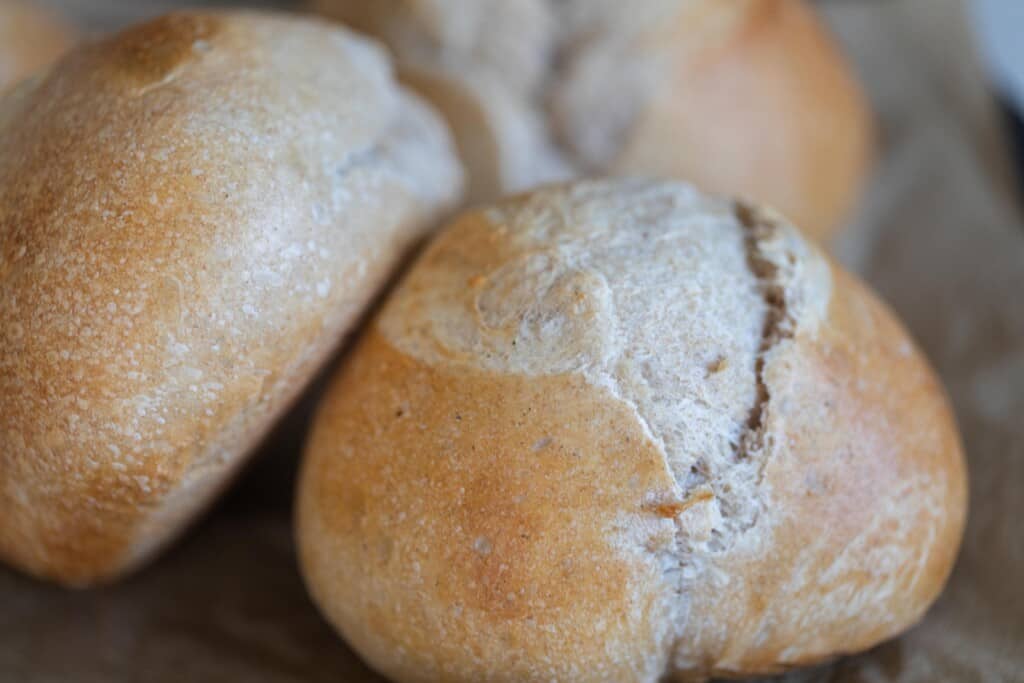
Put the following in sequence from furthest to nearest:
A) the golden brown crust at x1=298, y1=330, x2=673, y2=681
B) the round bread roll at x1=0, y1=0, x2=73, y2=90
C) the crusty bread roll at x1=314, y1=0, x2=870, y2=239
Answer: the round bread roll at x1=0, y1=0, x2=73, y2=90 < the crusty bread roll at x1=314, y1=0, x2=870, y2=239 < the golden brown crust at x1=298, y1=330, x2=673, y2=681

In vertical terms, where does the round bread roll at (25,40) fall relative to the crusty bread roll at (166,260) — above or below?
below

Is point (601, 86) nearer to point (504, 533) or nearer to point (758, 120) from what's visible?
point (758, 120)

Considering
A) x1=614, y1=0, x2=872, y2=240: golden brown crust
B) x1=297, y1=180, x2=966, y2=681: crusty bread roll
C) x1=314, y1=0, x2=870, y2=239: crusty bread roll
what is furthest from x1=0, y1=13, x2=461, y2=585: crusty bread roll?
x1=614, y1=0, x2=872, y2=240: golden brown crust

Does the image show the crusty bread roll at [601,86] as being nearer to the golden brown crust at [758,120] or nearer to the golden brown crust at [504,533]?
the golden brown crust at [758,120]

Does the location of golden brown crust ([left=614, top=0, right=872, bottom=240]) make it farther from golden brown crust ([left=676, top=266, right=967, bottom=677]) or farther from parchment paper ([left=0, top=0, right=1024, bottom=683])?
golden brown crust ([left=676, top=266, right=967, bottom=677])

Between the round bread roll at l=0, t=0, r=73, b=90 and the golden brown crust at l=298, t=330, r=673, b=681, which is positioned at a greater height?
the golden brown crust at l=298, t=330, r=673, b=681

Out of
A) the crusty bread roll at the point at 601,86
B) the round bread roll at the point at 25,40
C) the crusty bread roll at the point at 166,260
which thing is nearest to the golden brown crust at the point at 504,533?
the crusty bread roll at the point at 166,260
